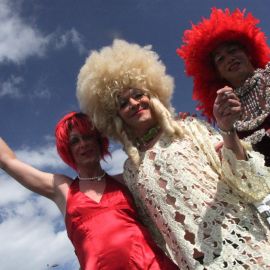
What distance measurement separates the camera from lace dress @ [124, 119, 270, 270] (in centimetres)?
241

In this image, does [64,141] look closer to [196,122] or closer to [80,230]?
[80,230]

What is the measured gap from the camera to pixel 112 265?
2734 mm

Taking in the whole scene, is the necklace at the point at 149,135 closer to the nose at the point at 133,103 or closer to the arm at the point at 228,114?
the nose at the point at 133,103

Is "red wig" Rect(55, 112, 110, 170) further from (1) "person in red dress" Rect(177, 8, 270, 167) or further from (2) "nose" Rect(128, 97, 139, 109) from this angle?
(1) "person in red dress" Rect(177, 8, 270, 167)

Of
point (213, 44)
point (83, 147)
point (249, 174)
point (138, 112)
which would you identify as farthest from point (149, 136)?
point (213, 44)

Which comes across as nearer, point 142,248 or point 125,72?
point 142,248

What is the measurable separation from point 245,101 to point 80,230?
150 cm

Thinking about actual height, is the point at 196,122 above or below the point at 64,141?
below

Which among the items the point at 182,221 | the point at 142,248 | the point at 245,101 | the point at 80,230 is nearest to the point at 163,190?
the point at 182,221

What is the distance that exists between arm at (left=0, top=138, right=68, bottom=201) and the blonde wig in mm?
550

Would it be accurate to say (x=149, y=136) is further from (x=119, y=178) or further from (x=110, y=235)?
(x=110, y=235)

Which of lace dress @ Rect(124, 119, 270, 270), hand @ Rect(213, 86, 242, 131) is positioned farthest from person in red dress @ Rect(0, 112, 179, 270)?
hand @ Rect(213, 86, 242, 131)

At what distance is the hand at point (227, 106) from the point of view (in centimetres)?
220

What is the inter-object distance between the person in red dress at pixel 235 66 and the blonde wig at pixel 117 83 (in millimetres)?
347
